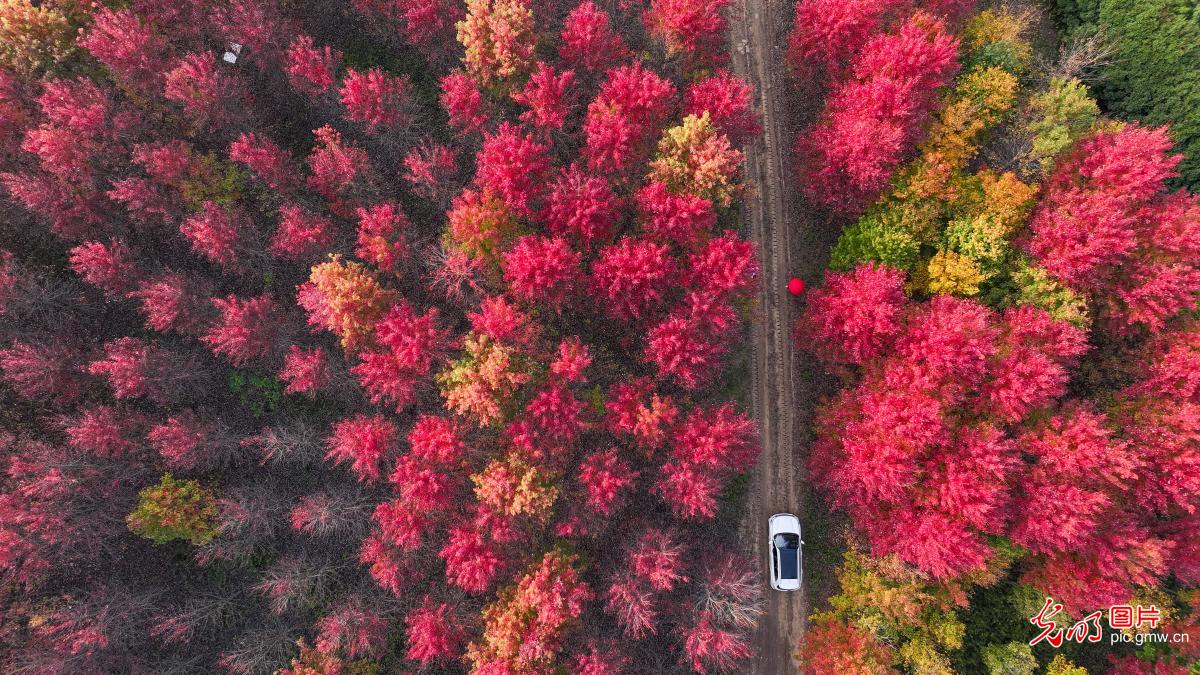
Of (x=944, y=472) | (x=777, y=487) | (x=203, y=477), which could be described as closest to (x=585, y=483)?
(x=777, y=487)

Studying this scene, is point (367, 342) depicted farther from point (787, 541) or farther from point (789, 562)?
point (789, 562)

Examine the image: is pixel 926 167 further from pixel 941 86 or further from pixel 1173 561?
pixel 1173 561

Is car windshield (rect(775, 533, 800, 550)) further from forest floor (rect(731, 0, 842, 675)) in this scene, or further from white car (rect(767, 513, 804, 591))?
forest floor (rect(731, 0, 842, 675))
